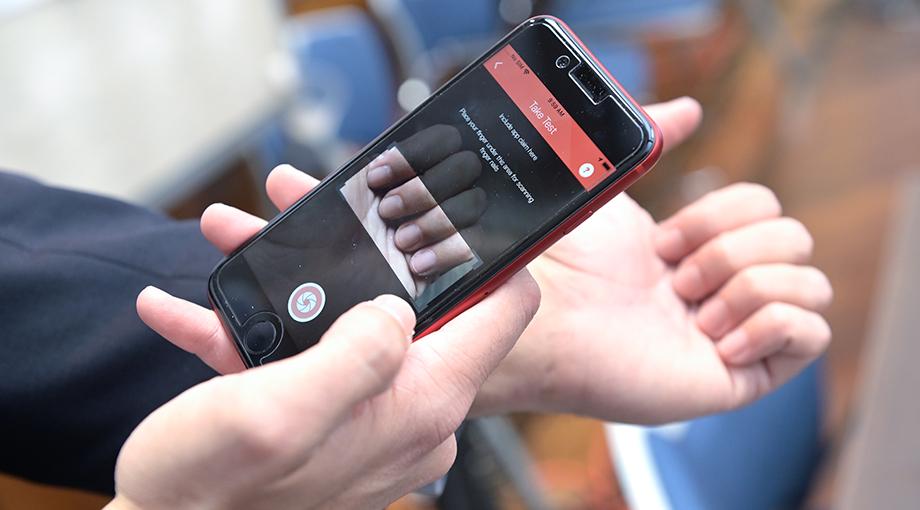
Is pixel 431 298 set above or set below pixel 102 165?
below

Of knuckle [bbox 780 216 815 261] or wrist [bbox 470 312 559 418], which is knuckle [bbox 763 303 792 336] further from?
wrist [bbox 470 312 559 418]

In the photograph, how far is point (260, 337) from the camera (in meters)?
0.46

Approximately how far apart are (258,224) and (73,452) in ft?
0.69

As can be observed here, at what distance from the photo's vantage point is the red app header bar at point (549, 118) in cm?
46

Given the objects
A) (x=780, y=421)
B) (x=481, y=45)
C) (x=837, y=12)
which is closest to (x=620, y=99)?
(x=780, y=421)

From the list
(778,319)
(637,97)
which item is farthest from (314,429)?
(637,97)

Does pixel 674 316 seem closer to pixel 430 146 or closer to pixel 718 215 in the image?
pixel 718 215

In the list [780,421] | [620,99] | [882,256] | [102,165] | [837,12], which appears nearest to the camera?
[620,99]

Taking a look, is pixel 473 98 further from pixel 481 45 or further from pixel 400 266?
pixel 481 45

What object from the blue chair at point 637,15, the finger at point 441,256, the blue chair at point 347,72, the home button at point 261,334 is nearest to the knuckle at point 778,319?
the finger at point 441,256

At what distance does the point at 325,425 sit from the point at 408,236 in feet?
0.63

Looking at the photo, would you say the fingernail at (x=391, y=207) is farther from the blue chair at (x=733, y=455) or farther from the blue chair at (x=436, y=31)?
the blue chair at (x=436, y=31)

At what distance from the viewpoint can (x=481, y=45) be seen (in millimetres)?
1957

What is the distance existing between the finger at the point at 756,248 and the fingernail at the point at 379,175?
28 cm
